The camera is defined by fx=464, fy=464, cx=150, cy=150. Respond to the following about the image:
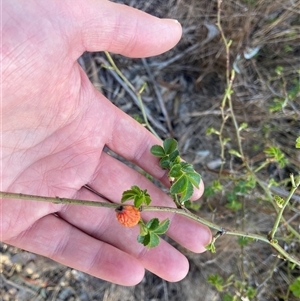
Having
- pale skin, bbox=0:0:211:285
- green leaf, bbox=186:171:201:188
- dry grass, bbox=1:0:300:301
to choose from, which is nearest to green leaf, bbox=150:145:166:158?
pale skin, bbox=0:0:211:285

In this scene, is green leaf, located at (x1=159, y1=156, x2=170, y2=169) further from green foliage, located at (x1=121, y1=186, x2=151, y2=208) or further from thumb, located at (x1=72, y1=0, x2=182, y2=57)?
thumb, located at (x1=72, y1=0, x2=182, y2=57)

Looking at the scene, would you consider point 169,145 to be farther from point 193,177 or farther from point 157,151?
point 193,177

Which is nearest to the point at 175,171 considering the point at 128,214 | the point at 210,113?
the point at 128,214

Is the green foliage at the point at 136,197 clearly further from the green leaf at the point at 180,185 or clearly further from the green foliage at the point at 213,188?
the green foliage at the point at 213,188

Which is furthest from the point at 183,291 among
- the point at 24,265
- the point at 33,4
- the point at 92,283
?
the point at 33,4

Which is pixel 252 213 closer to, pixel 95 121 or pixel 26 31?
pixel 95 121

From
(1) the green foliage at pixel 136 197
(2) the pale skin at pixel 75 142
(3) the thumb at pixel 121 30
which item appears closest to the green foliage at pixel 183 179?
(1) the green foliage at pixel 136 197
